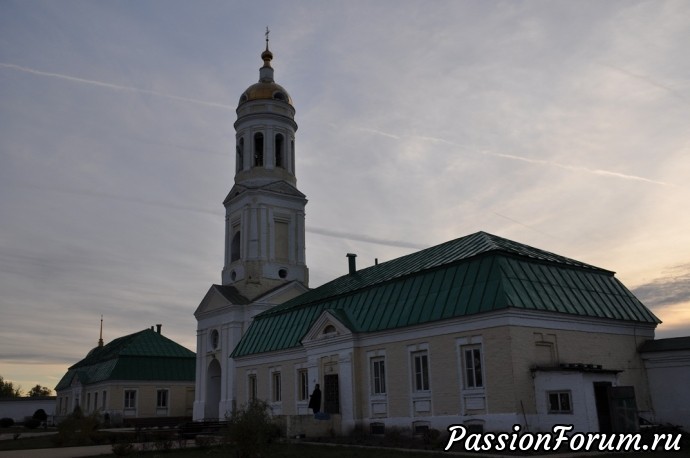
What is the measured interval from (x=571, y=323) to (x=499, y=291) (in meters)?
3.39

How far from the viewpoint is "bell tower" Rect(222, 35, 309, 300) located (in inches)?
1869

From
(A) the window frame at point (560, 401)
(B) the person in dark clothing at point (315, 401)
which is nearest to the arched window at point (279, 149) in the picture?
(B) the person in dark clothing at point (315, 401)

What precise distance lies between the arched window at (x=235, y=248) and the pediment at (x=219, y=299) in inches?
106

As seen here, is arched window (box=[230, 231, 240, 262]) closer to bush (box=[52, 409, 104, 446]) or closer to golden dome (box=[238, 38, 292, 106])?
golden dome (box=[238, 38, 292, 106])

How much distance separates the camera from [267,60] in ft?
179

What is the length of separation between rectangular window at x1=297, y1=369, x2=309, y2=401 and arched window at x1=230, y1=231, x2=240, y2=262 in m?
16.9

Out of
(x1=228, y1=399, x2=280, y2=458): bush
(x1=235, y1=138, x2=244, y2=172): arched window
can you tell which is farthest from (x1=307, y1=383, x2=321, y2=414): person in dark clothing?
(x1=235, y1=138, x2=244, y2=172): arched window

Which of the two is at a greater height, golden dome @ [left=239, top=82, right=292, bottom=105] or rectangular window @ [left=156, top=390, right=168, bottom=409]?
golden dome @ [left=239, top=82, right=292, bottom=105]

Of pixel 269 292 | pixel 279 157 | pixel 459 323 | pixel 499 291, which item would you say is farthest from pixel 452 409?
pixel 279 157

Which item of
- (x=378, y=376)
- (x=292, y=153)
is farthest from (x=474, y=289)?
(x=292, y=153)

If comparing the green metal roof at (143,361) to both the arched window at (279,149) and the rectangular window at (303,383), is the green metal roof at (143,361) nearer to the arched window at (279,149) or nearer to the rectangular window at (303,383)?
the arched window at (279,149)

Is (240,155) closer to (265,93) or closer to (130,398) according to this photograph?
(265,93)

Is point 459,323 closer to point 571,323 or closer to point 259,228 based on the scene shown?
point 571,323

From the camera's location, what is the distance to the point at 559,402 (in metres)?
A: 22.8
